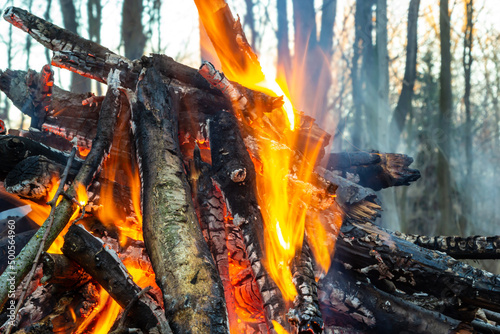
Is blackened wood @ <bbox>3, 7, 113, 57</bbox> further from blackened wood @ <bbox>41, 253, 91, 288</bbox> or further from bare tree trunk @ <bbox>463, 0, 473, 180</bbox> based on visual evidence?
bare tree trunk @ <bbox>463, 0, 473, 180</bbox>

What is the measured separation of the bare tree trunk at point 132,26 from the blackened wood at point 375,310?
9791mm

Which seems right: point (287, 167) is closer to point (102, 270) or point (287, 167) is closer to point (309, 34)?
point (102, 270)

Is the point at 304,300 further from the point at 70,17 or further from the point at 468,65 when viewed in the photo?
the point at 468,65

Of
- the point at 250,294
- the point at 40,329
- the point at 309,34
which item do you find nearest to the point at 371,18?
the point at 309,34

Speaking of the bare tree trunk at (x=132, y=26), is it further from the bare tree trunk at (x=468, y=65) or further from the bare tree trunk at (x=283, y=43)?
the bare tree trunk at (x=468, y=65)

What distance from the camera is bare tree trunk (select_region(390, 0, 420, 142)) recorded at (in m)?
11.5

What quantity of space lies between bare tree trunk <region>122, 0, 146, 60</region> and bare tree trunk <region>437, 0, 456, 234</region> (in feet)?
33.5

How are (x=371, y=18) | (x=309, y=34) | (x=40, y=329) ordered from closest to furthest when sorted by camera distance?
(x=40, y=329) < (x=309, y=34) < (x=371, y=18)

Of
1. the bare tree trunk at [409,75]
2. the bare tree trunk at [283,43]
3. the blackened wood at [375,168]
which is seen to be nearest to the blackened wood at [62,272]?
the blackened wood at [375,168]

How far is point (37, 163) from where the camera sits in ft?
10.8

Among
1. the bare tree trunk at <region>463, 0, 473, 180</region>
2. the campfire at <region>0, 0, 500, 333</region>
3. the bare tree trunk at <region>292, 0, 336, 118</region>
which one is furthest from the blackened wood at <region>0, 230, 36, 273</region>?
the bare tree trunk at <region>463, 0, 473, 180</region>

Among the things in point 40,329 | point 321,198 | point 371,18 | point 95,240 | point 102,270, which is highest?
point 371,18

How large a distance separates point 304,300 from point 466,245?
241 cm

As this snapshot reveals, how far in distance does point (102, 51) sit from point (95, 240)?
2.55 meters
